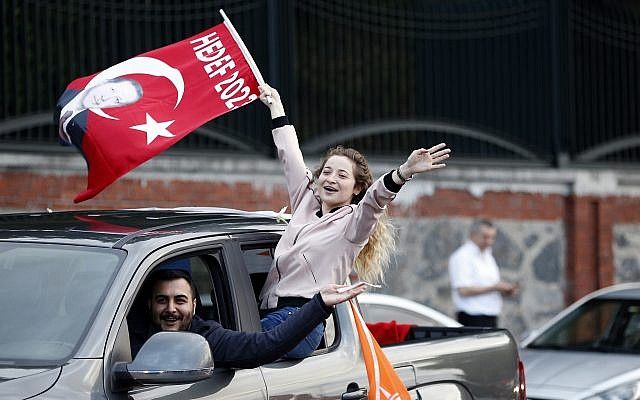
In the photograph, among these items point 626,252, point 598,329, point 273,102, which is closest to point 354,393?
point 273,102

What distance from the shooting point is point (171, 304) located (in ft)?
16.5

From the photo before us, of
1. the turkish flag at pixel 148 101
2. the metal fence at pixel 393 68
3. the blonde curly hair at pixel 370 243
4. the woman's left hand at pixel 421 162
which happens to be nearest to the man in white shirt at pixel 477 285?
the metal fence at pixel 393 68

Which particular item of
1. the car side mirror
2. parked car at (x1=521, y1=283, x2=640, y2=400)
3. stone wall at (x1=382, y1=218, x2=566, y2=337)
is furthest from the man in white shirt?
the car side mirror

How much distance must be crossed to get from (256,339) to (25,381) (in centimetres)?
101

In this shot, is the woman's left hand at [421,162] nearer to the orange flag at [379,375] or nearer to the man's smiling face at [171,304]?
the orange flag at [379,375]

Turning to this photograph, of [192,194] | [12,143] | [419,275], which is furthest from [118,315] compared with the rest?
[419,275]

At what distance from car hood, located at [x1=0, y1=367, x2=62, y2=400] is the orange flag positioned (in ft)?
5.21

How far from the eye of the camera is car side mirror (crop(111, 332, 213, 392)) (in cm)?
435

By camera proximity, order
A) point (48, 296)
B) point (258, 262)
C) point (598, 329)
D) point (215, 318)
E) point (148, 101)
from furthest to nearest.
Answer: point (598, 329) → point (148, 101) → point (258, 262) → point (215, 318) → point (48, 296)

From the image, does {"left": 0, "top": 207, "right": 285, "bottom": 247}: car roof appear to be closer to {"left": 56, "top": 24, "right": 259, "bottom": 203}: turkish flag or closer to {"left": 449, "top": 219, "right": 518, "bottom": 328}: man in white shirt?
{"left": 56, "top": 24, "right": 259, "bottom": 203}: turkish flag

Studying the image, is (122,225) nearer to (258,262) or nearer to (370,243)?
(258,262)

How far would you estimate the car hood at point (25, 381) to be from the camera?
423cm

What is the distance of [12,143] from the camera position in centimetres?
1146

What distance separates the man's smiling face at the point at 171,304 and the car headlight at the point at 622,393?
4696 millimetres
